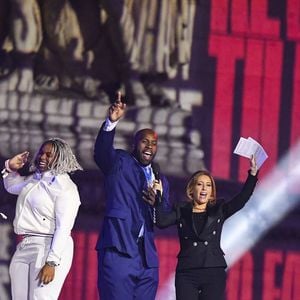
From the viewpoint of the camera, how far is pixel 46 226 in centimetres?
584

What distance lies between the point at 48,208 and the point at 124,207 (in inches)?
16.1

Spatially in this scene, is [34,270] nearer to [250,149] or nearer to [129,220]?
[129,220]

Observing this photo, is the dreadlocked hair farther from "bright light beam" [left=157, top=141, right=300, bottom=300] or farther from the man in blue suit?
"bright light beam" [left=157, top=141, right=300, bottom=300]

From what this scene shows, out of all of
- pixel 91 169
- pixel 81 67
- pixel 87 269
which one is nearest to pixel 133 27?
pixel 81 67

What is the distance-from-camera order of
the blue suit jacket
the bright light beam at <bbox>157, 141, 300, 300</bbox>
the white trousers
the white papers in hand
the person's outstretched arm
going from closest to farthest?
1. the white trousers
2. the person's outstretched arm
3. the blue suit jacket
4. the white papers in hand
5. the bright light beam at <bbox>157, 141, 300, 300</bbox>

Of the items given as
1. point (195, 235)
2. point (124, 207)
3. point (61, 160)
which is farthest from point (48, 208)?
point (195, 235)

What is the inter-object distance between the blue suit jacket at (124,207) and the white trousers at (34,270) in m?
0.27

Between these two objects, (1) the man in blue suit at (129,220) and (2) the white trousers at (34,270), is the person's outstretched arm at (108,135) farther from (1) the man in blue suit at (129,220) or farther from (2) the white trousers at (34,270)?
(2) the white trousers at (34,270)

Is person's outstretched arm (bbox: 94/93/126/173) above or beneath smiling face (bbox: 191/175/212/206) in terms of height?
above

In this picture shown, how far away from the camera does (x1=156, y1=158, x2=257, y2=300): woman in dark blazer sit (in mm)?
5969

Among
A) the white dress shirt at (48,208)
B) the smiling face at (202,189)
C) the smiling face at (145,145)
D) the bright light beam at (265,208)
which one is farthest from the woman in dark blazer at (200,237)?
the bright light beam at (265,208)

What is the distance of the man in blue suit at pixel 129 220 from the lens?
5.98 m

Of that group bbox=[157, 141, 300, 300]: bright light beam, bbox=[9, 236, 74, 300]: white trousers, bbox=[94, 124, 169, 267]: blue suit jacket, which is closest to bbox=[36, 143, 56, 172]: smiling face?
bbox=[94, 124, 169, 267]: blue suit jacket

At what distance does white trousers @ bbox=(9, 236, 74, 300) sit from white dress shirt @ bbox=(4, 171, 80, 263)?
6 centimetres
